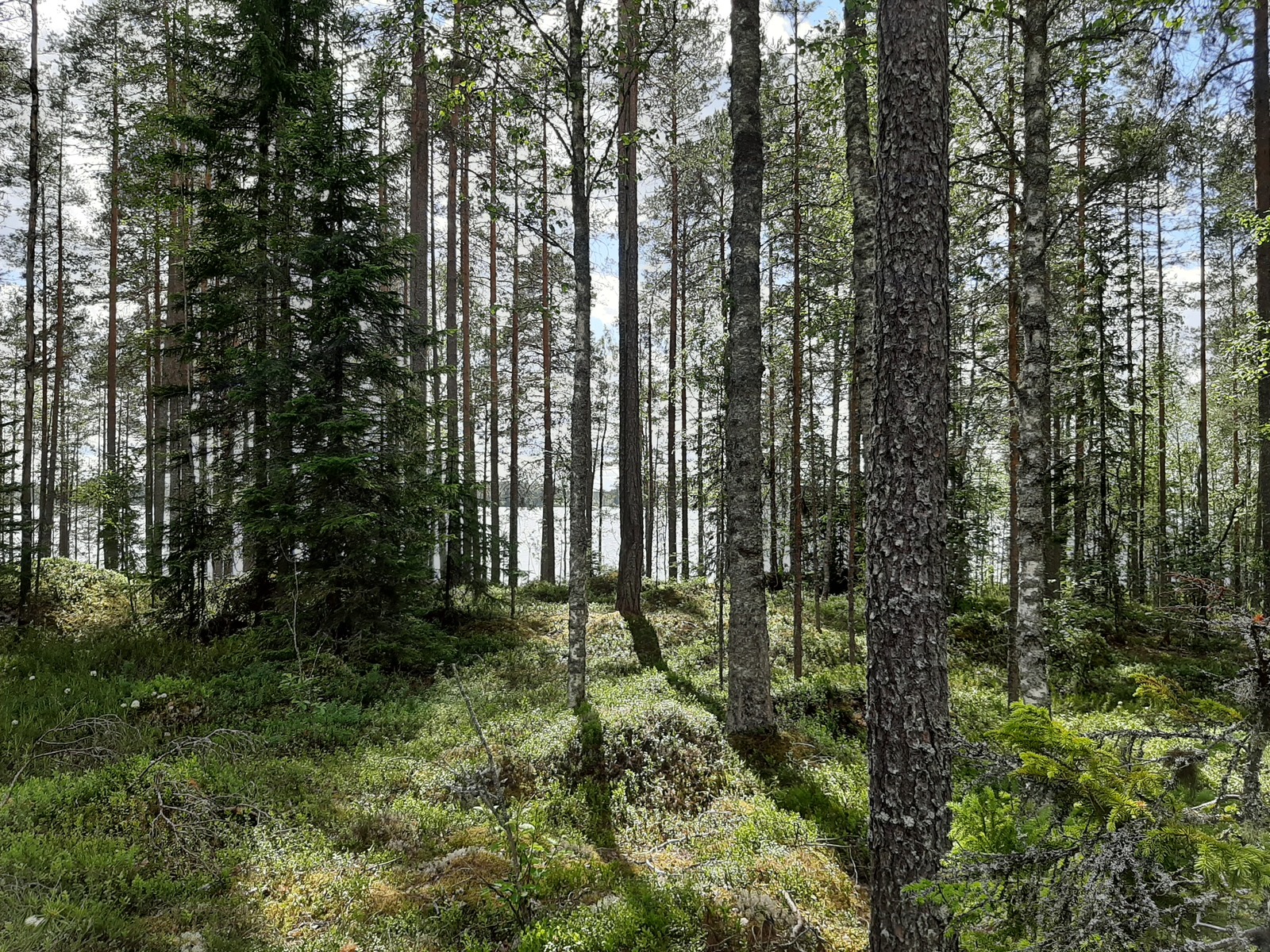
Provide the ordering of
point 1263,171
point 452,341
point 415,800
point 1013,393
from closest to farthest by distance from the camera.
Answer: point 415,800 → point 1013,393 → point 1263,171 → point 452,341

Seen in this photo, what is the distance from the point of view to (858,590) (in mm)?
15258

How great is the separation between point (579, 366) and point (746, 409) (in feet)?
8.01

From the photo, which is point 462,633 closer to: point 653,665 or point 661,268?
point 653,665

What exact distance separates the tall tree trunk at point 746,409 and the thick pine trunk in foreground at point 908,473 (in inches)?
134

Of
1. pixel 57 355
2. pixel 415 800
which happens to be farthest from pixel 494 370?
pixel 57 355

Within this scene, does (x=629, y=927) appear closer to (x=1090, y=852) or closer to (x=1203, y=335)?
(x=1090, y=852)

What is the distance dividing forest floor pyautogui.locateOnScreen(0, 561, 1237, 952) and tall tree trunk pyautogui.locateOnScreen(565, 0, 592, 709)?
0.88 metres

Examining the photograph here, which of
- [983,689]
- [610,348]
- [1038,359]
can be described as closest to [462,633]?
[983,689]

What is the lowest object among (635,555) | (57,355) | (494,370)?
(635,555)

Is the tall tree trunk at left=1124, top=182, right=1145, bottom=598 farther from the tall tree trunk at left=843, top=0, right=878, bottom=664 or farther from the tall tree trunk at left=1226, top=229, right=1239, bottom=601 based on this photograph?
the tall tree trunk at left=843, top=0, right=878, bottom=664

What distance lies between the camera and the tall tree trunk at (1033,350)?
584 cm

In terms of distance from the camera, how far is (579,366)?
7.57m

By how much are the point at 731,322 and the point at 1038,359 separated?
10.9ft

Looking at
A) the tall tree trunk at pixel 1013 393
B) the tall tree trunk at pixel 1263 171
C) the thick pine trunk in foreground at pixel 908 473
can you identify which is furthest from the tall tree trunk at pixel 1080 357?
the thick pine trunk in foreground at pixel 908 473
